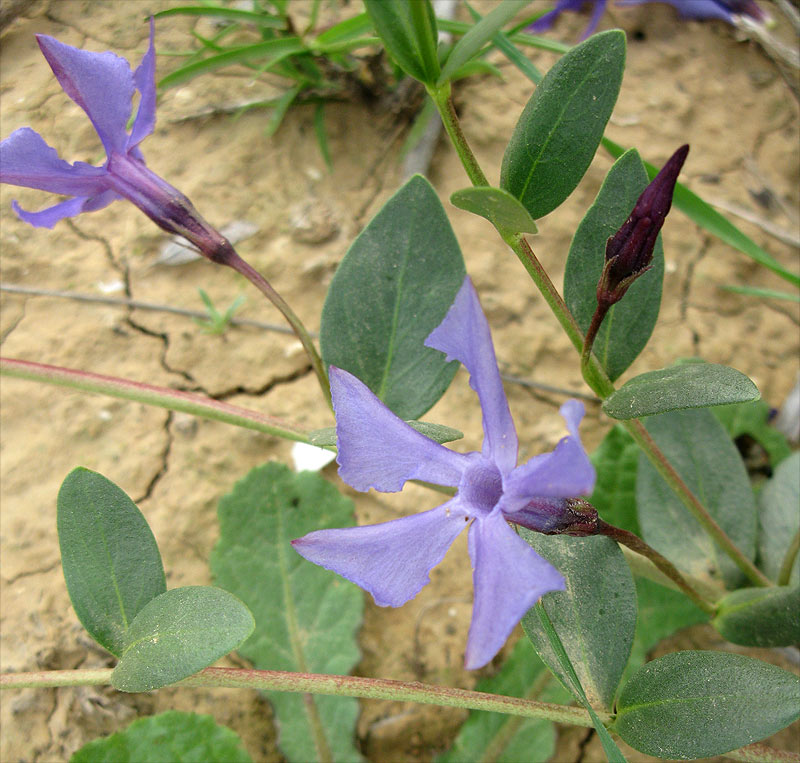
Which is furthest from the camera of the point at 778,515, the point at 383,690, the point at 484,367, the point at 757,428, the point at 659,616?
the point at 757,428

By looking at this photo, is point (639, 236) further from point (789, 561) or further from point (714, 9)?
point (714, 9)

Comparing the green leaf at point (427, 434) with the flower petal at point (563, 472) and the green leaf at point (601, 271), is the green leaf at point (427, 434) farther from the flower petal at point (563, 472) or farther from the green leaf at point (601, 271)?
the green leaf at point (601, 271)

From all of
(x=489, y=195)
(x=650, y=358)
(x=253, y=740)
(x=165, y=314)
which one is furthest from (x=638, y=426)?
(x=165, y=314)

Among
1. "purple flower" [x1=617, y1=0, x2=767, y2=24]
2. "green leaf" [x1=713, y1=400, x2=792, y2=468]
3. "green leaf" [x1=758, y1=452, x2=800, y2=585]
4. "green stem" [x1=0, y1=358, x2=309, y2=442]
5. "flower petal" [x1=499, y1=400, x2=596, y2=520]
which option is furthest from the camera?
"purple flower" [x1=617, y1=0, x2=767, y2=24]

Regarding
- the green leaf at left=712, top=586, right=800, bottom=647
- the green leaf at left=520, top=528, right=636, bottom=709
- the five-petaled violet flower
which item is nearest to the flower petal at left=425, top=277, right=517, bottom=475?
the five-petaled violet flower

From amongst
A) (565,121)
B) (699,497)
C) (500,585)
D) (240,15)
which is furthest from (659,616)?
(240,15)

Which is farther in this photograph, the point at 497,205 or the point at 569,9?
the point at 569,9

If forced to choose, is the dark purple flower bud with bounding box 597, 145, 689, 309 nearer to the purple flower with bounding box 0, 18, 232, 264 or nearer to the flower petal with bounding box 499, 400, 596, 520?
the flower petal with bounding box 499, 400, 596, 520

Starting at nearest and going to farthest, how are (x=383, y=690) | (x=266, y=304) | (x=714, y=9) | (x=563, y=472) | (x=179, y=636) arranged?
(x=563, y=472), (x=179, y=636), (x=383, y=690), (x=266, y=304), (x=714, y=9)
